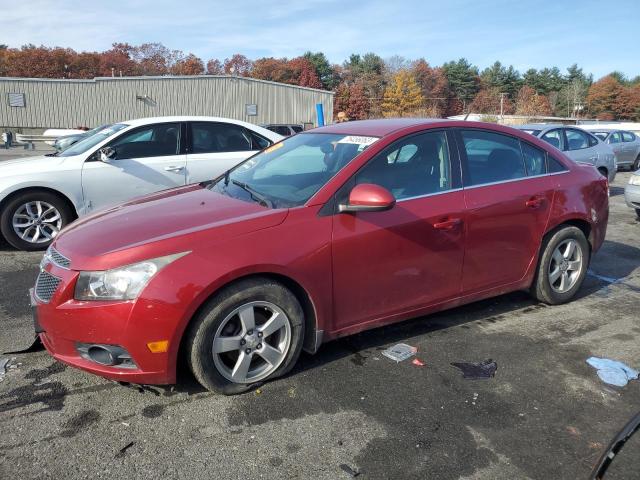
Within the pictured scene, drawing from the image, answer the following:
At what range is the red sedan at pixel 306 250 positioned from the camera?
2738mm

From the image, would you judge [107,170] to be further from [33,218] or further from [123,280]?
[123,280]

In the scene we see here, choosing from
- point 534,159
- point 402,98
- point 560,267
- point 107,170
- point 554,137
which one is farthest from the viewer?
point 402,98

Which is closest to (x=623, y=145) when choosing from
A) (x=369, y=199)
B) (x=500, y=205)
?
(x=500, y=205)

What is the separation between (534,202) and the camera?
411 centimetres

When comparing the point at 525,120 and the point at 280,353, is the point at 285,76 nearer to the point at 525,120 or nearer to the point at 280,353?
the point at 525,120

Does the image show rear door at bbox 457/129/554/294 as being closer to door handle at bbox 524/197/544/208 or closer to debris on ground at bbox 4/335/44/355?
door handle at bbox 524/197/544/208

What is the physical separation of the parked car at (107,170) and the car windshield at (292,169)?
2.35 m

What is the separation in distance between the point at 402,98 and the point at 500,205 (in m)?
79.8

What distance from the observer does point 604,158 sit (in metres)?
11.0

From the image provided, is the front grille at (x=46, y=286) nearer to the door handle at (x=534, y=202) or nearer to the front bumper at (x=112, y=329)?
the front bumper at (x=112, y=329)

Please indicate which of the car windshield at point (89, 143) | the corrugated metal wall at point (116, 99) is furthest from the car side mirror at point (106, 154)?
the corrugated metal wall at point (116, 99)

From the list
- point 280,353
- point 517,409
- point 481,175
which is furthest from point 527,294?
point 280,353

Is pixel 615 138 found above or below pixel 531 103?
below

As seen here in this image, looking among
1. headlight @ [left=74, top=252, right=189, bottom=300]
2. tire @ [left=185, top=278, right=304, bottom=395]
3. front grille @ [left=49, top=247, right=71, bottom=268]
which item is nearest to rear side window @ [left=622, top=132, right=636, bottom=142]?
tire @ [left=185, top=278, right=304, bottom=395]
